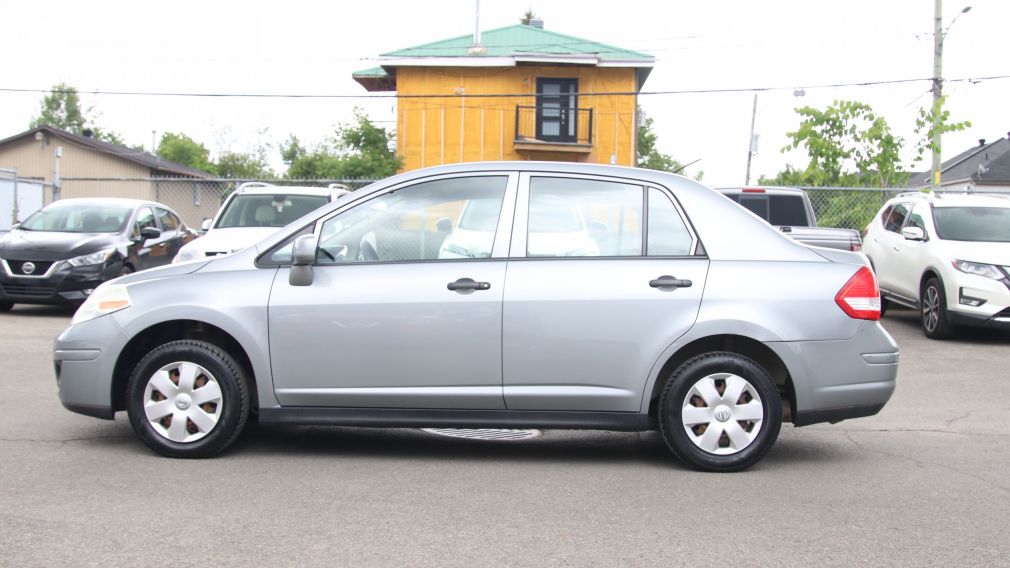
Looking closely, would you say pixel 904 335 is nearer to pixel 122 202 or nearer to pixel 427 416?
pixel 427 416

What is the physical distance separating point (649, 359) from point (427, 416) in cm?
128

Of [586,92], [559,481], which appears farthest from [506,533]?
[586,92]

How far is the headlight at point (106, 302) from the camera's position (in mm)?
6176

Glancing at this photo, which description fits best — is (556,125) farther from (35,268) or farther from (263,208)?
(35,268)

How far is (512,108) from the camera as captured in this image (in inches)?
1375

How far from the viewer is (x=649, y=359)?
5898 mm

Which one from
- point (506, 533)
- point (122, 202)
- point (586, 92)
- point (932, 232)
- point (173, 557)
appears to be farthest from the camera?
point (586, 92)

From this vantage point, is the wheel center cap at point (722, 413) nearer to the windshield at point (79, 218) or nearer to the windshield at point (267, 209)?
the windshield at point (267, 209)

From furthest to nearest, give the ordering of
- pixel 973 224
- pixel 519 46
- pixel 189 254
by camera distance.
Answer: pixel 519 46 < pixel 973 224 < pixel 189 254

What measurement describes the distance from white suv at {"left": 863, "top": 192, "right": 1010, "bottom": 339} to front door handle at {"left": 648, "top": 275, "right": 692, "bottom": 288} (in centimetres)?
768

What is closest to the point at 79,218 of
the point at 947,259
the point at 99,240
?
the point at 99,240

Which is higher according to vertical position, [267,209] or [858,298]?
[267,209]

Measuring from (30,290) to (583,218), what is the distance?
394 inches

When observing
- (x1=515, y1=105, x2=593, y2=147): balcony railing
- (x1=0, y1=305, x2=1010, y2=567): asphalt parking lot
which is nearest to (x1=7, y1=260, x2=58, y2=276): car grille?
(x1=0, y1=305, x2=1010, y2=567): asphalt parking lot
